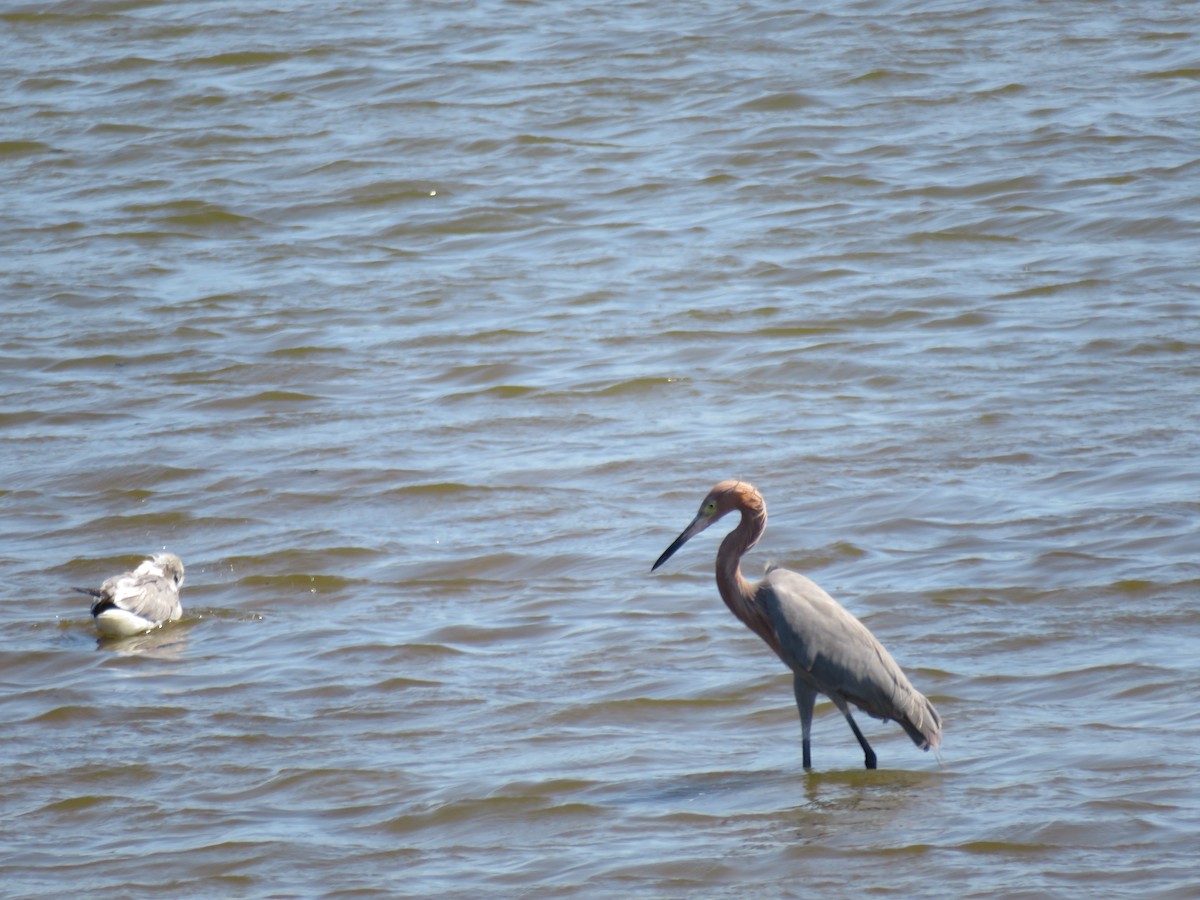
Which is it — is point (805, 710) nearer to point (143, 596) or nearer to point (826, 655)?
point (826, 655)

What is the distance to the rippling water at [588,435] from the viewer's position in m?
6.18

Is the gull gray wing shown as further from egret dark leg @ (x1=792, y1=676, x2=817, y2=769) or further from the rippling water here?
egret dark leg @ (x1=792, y1=676, x2=817, y2=769)

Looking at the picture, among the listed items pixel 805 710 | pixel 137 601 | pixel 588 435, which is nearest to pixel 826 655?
pixel 805 710

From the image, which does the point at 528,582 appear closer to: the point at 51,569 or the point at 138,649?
the point at 138,649

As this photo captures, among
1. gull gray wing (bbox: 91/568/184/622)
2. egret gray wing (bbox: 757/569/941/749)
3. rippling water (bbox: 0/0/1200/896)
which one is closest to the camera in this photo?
rippling water (bbox: 0/0/1200/896)

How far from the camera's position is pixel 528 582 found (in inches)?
345

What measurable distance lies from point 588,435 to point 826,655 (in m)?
4.50

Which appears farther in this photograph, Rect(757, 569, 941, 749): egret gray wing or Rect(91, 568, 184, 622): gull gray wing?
Rect(91, 568, 184, 622): gull gray wing

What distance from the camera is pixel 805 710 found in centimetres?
652

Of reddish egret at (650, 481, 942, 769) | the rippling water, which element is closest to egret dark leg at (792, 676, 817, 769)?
reddish egret at (650, 481, 942, 769)

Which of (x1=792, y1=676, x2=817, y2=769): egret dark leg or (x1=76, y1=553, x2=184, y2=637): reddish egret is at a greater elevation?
(x1=792, y1=676, x2=817, y2=769): egret dark leg

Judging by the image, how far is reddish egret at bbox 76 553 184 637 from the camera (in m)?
8.23

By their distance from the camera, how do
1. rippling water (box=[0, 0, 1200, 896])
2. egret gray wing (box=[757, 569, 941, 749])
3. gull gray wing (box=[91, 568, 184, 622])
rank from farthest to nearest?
gull gray wing (box=[91, 568, 184, 622]) < egret gray wing (box=[757, 569, 941, 749]) < rippling water (box=[0, 0, 1200, 896])

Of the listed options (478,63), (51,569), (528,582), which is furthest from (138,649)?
(478,63)
